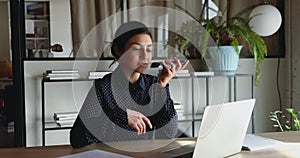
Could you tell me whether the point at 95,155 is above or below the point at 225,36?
below

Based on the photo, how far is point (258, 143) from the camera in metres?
1.60

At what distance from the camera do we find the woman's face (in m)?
1.75

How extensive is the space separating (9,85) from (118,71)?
1759 millimetres

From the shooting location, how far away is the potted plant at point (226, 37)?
336 centimetres

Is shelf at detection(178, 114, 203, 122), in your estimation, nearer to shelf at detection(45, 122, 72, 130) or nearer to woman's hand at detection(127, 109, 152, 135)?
shelf at detection(45, 122, 72, 130)

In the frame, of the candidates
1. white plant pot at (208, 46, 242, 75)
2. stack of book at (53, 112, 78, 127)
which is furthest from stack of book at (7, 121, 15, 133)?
white plant pot at (208, 46, 242, 75)

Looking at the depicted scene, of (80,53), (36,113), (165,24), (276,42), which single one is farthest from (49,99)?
(276,42)

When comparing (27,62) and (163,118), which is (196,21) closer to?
(27,62)

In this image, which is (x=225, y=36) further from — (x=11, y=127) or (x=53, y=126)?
(x=11, y=127)

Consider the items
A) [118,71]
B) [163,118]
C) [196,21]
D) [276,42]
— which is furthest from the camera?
[276,42]

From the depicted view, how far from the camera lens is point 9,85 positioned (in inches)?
129

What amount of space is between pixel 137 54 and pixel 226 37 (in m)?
1.82

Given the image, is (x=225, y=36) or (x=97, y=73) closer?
(x=97, y=73)

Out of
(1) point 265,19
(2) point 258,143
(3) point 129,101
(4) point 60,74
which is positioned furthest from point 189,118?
(2) point 258,143
